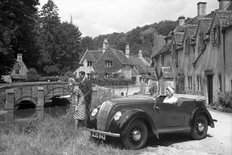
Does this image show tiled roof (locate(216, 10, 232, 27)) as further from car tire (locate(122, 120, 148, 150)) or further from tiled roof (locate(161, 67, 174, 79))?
car tire (locate(122, 120, 148, 150))

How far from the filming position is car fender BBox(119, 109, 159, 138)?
7270 millimetres

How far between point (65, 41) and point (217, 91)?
5213 cm

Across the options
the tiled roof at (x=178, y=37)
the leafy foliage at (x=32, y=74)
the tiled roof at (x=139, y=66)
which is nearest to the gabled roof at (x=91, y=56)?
the tiled roof at (x=139, y=66)

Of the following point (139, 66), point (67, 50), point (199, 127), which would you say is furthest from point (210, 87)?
point (67, 50)

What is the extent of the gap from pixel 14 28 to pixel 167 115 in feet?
100

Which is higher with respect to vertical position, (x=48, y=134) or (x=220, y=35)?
(x=220, y=35)

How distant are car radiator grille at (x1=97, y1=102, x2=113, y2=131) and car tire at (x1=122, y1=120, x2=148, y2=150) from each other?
705 millimetres

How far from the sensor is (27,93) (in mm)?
36750

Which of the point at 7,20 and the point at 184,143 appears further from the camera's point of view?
the point at 7,20

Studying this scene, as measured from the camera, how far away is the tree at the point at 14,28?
29672 mm

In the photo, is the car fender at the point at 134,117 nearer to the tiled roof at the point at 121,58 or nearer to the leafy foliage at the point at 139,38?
the tiled roof at the point at 121,58

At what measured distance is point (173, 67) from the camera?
98.4 ft

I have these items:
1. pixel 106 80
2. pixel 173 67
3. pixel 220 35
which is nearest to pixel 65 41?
pixel 106 80

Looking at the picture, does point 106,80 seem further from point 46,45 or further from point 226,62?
point 226,62
